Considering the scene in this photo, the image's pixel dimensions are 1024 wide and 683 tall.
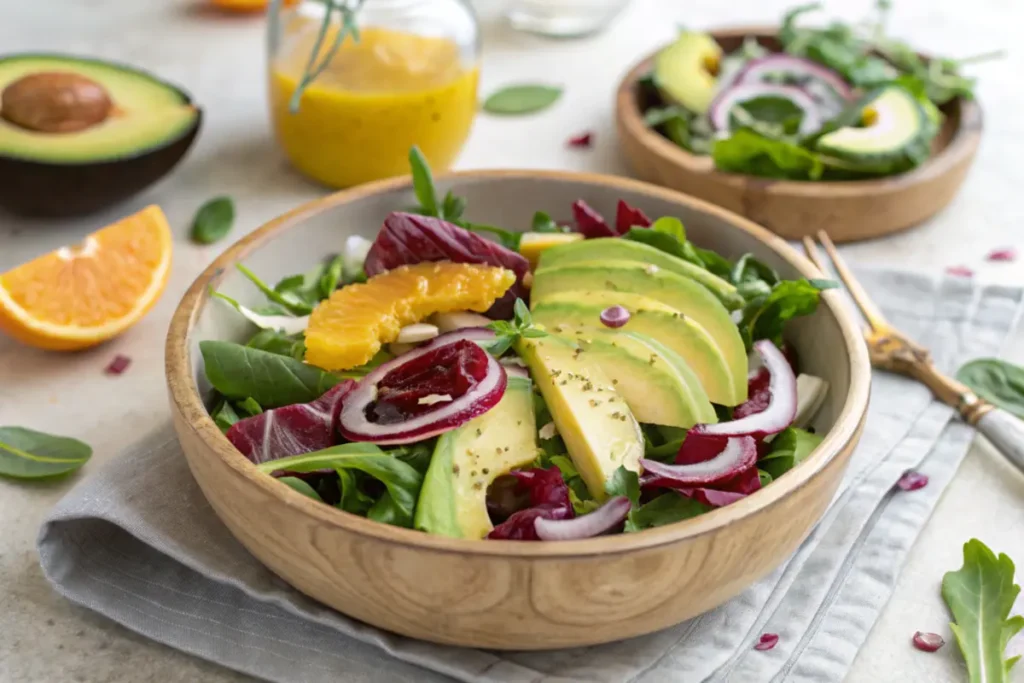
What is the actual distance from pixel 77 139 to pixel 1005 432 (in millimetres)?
2019

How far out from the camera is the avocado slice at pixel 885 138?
264 centimetres

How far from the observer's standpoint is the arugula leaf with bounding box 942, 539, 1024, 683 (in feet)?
5.18

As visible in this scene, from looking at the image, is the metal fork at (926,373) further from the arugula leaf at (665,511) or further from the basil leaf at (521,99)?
the basil leaf at (521,99)

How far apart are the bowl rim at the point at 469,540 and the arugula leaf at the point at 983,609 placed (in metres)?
0.33

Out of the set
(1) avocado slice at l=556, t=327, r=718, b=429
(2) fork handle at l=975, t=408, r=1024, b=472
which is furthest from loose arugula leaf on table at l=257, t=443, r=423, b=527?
(2) fork handle at l=975, t=408, r=1024, b=472

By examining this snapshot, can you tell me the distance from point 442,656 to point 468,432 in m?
0.31

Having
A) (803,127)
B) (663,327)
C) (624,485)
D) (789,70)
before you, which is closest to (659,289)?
(663,327)

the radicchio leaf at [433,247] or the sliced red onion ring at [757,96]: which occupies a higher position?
the radicchio leaf at [433,247]

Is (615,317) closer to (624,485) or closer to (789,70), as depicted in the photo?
(624,485)

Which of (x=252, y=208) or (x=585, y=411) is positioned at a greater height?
(x=585, y=411)

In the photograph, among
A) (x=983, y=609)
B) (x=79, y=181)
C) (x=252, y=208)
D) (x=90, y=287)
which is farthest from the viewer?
(x=252, y=208)

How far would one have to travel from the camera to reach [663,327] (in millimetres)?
1772

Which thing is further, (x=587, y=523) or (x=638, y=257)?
(x=638, y=257)

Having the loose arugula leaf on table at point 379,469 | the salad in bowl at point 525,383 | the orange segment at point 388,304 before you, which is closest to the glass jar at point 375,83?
the salad in bowl at point 525,383
